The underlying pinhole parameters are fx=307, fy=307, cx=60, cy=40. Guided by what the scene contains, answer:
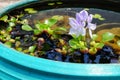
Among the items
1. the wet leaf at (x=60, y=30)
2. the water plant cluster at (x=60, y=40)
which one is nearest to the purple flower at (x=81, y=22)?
the water plant cluster at (x=60, y=40)

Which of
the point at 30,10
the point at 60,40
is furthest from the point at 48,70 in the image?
the point at 30,10

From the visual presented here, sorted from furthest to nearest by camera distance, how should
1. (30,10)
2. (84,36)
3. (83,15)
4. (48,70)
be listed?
(30,10)
(84,36)
(83,15)
(48,70)

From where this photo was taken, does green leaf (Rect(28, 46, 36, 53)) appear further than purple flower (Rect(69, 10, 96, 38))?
Yes

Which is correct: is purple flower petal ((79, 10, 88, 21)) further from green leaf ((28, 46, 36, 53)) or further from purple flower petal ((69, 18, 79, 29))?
green leaf ((28, 46, 36, 53))

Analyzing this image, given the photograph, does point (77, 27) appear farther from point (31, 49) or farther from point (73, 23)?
point (31, 49)

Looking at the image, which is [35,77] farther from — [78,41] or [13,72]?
[78,41]

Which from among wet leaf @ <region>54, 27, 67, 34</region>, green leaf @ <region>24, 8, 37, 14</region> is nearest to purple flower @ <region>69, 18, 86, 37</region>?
wet leaf @ <region>54, 27, 67, 34</region>
